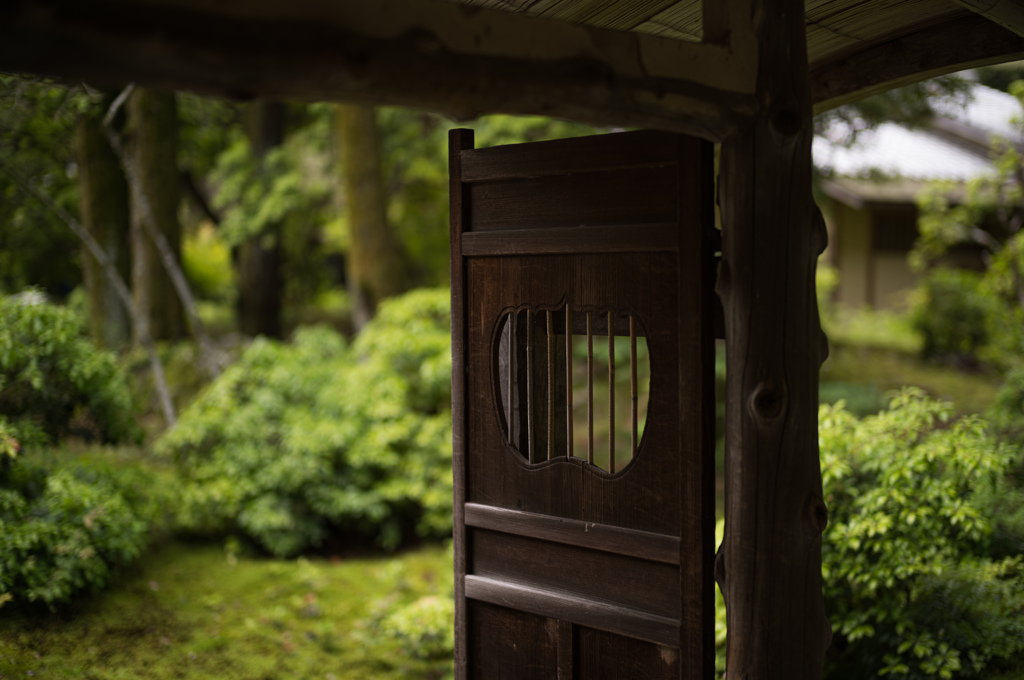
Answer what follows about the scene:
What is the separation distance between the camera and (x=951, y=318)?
11.5m

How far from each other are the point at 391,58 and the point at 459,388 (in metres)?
1.53

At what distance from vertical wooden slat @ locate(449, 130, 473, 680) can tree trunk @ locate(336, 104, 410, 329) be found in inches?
231

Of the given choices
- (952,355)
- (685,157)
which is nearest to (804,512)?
(685,157)

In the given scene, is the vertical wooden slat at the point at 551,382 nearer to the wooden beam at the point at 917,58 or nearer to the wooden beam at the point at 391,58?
the wooden beam at the point at 391,58

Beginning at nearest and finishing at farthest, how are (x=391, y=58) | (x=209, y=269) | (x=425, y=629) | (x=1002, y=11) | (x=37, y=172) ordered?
(x=391, y=58) < (x=1002, y=11) < (x=425, y=629) < (x=37, y=172) < (x=209, y=269)

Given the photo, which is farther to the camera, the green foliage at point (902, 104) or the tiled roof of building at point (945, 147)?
the tiled roof of building at point (945, 147)

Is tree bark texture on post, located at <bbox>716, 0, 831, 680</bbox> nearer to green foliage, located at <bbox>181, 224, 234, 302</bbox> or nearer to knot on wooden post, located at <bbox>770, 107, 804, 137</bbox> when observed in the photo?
knot on wooden post, located at <bbox>770, 107, 804, 137</bbox>

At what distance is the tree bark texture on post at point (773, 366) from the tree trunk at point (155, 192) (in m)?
7.55

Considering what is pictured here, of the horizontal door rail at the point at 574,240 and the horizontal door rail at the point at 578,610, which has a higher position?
the horizontal door rail at the point at 574,240

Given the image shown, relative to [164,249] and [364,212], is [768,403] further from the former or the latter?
[364,212]

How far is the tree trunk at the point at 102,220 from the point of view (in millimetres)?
8078

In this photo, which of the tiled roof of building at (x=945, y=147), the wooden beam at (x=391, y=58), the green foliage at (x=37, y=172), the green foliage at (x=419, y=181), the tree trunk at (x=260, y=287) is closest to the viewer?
the wooden beam at (x=391, y=58)

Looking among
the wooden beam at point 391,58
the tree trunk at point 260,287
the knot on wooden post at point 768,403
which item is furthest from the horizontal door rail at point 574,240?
the tree trunk at point 260,287

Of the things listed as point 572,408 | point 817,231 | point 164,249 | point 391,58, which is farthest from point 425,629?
point 164,249
